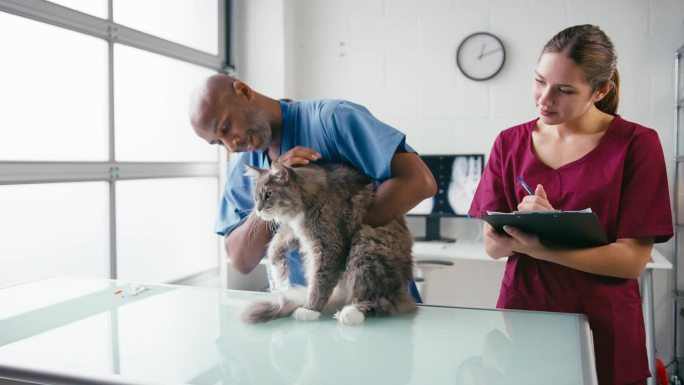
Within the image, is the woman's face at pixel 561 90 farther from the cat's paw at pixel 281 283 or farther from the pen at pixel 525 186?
the cat's paw at pixel 281 283

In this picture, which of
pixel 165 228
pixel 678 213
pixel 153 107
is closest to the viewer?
pixel 678 213

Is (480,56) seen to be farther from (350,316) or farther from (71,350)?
(71,350)

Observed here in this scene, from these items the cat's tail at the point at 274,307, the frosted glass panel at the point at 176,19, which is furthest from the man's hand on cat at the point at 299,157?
the frosted glass panel at the point at 176,19

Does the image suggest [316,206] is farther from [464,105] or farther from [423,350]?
[464,105]

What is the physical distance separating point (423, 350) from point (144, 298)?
80cm

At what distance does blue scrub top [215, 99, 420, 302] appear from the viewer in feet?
3.95

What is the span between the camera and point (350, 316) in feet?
3.66

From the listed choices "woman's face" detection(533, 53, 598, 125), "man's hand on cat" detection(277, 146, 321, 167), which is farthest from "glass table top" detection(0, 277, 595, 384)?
"woman's face" detection(533, 53, 598, 125)

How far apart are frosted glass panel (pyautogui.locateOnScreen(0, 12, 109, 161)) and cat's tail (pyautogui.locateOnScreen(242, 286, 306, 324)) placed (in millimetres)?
1810

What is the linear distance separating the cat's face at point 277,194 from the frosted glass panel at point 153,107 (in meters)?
1.70

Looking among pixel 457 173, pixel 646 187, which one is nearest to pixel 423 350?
pixel 646 187

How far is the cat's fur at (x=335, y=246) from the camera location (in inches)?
45.7

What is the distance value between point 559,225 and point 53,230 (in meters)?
2.47

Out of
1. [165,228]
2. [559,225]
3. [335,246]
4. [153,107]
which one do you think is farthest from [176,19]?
[559,225]
